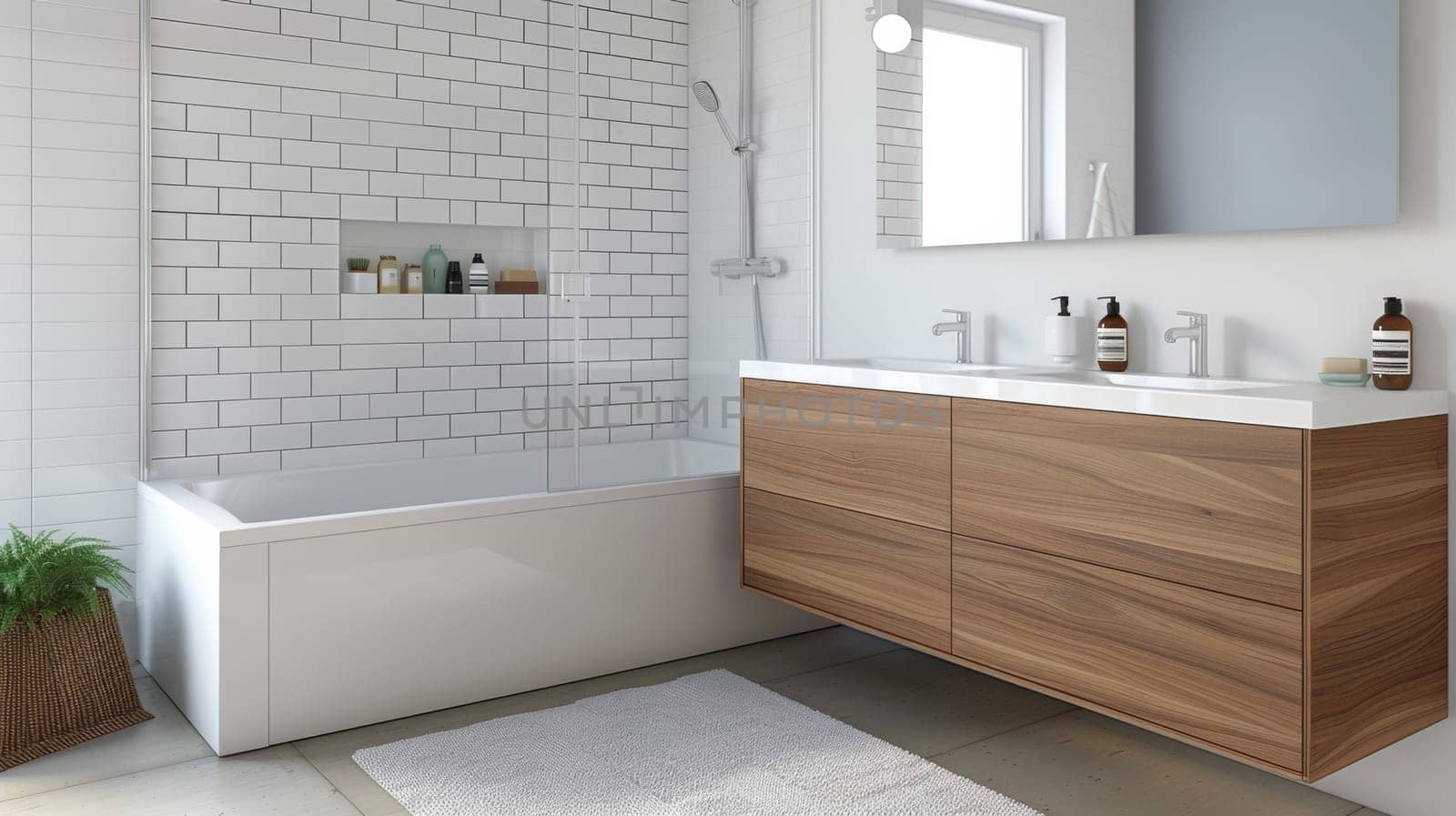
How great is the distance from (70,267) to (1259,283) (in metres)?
3.37

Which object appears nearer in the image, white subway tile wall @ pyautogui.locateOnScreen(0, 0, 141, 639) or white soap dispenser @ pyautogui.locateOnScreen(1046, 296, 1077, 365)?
white soap dispenser @ pyautogui.locateOnScreen(1046, 296, 1077, 365)

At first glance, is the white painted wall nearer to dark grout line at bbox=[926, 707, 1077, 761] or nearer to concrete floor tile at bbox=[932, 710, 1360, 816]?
concrete floor tile at bbox=[932, 710, 1360, 816]

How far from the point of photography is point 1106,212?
9.59 ft

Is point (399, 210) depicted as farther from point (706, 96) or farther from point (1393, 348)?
point (1393, 348)

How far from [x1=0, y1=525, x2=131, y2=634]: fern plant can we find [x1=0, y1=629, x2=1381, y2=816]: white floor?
0.36 meters

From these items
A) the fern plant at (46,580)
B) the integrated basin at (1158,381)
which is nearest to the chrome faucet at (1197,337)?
the integrated basin at (1158,381)

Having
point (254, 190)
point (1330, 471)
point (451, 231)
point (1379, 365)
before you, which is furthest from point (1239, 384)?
point (254, 190)

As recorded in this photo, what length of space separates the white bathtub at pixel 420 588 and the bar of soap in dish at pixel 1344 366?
5.97ft

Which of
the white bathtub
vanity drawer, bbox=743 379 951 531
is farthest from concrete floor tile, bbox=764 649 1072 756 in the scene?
vanity drawer, bbox=743 379 951 531

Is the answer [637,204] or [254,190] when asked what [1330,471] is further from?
[254,190]

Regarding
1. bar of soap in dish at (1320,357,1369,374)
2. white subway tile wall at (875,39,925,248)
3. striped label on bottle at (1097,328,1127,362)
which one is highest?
white subway tile wall at (875,39,925,248)

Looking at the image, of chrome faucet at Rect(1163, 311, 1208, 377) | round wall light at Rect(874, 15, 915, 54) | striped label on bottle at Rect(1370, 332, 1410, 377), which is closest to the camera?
striped label on bottle at Rect(1370, 332, 1410, 377)

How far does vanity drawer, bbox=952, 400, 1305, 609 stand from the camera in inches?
80.7

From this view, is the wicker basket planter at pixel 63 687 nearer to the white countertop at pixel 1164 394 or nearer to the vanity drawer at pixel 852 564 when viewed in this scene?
the vanity drawer at pixel 852 564
